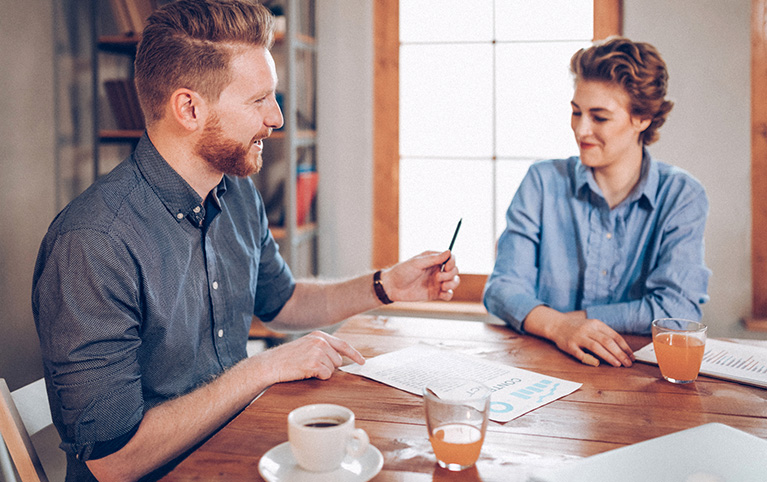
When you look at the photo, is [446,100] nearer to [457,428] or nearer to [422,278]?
[422,278]

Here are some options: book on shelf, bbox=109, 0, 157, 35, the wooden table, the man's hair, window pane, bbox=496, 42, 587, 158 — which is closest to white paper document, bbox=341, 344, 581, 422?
the wooden table

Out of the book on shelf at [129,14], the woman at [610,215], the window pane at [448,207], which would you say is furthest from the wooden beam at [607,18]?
the book on shelf at [129,14]

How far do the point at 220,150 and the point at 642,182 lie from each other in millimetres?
1075

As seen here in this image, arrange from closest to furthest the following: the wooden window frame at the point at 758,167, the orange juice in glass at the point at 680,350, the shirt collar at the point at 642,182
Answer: the orange juice in glass at the point at 680,350 → the shirt collar at the point at 642,182 → the wooden window frame at the point at 758,167

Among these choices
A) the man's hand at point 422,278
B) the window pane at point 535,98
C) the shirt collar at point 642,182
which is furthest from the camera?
the window pane at point 535,98

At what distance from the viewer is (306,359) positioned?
1.14m

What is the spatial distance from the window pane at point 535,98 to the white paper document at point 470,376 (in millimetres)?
1754

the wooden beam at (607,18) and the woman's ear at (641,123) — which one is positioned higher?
the wooden beam at (607,18)

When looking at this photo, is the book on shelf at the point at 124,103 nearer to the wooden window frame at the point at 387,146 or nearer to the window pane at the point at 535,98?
the wooden window frame at the point at 387,146

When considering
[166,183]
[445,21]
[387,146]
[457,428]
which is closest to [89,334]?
[166,183]

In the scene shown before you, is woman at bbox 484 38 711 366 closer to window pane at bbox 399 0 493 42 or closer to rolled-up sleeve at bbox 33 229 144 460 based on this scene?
rolled-up sleeve at bbox 33 229 144 460

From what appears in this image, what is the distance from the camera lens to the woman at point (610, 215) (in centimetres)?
157

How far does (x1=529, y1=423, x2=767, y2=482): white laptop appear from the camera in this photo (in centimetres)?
74

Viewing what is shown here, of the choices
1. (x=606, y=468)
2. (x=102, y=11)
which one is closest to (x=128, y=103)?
(x=102, y=11)
